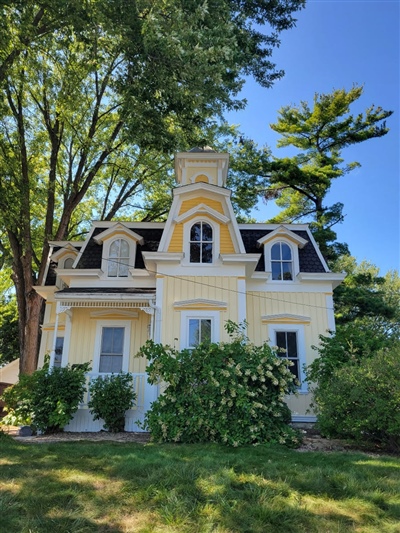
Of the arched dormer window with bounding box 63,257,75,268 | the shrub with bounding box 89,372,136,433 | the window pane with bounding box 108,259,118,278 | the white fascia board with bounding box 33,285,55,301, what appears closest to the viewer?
the shrub with bounding box 89,372,136,433

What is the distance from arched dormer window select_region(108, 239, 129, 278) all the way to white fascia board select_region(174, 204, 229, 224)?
7.10 feet

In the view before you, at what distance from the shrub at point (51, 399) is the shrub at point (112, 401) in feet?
1.24

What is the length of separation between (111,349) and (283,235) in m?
6.45

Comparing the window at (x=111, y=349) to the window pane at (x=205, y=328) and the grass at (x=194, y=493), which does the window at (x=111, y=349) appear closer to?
the window pane at (x=205, y=328)

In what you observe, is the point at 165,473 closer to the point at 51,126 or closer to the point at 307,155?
the point at 51,126

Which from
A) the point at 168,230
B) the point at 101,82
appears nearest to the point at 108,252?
the point at 168,230

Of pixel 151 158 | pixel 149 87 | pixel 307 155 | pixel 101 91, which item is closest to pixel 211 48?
pixel 149 87

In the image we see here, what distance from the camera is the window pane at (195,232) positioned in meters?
11.2

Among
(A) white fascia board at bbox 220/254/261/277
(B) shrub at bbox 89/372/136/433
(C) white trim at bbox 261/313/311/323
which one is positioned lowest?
(B) shrub at bbox 89/372/136/433

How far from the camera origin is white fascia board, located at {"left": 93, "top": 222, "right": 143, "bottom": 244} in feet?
40.2

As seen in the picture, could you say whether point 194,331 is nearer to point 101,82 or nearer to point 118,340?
point 118,340

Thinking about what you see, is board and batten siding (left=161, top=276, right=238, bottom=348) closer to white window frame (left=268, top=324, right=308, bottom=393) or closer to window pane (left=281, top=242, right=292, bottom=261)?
white window frame (left=268, top=324, right=308, bottom=393)

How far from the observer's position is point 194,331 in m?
10.2

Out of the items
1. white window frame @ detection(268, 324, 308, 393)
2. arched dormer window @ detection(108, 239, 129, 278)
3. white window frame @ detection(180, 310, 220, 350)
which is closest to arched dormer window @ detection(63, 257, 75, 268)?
arched dormer window @ detection(108, 239, 129, 278)
